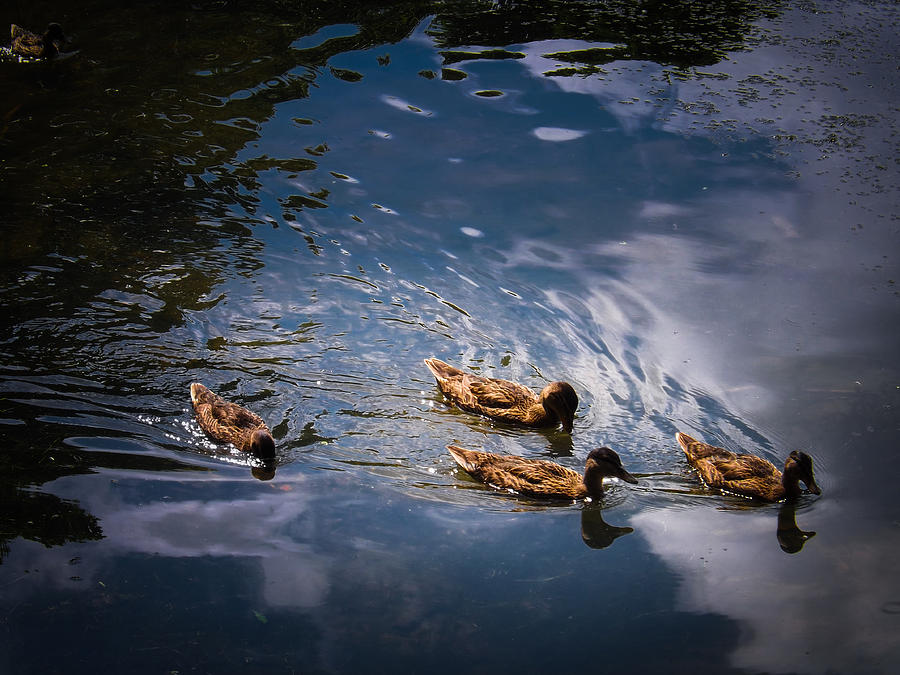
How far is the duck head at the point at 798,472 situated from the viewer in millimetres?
6383

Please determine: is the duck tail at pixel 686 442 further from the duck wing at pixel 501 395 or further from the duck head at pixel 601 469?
the duck wing at pixel 501 395

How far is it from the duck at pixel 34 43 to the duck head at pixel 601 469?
10.9 metres

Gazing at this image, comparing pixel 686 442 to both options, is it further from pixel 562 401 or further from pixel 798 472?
pixel 562 401

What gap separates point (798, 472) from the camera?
6.39 m

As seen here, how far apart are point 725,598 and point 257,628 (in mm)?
3041

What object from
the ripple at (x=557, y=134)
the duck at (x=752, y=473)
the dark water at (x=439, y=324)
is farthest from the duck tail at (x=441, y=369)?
the ripple at (x=557, y=134)

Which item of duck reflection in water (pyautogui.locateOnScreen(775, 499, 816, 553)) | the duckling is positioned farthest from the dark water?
the duckling

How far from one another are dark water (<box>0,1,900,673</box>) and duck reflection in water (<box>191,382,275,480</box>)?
0.38ft

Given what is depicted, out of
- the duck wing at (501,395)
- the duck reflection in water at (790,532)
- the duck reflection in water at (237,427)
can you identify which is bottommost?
the duck reflection in water at (790,532)

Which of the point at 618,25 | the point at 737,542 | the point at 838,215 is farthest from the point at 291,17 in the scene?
the point at 737,542

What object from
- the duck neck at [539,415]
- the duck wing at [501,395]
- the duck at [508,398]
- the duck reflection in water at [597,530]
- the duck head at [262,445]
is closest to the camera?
the duck reflection in water at [597,530]

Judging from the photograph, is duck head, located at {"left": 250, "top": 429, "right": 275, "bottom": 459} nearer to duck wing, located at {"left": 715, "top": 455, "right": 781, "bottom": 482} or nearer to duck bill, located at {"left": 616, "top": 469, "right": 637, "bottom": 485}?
duck bill, located at {"left": 616, "top": 469, "right": 637, "bottom": 485}

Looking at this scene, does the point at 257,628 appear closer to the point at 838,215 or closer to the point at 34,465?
the point at 34,465

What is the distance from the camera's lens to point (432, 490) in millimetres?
6586
